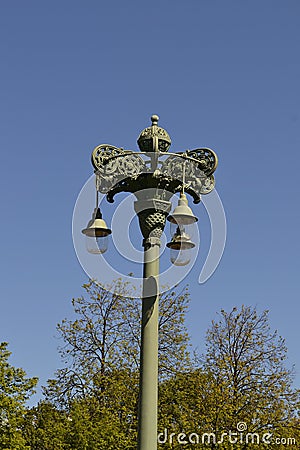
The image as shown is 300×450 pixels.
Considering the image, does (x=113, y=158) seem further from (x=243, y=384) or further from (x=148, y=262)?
(x=243, y=384)

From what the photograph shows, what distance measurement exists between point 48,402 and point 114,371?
3.44 metres

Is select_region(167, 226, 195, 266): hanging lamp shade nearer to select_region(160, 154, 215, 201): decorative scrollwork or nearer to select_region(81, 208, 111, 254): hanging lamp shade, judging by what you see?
select_region(160, 154, 215, 201): decorative scrollwork

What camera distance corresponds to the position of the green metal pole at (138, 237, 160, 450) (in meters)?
7.19

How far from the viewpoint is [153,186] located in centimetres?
813

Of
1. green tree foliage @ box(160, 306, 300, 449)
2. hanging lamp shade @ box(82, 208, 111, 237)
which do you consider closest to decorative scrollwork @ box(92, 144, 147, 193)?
hanging lamp shade @ box(82, 208, 111, 237)

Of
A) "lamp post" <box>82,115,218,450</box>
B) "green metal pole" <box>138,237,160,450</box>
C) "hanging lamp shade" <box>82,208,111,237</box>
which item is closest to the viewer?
→ "green metal pole" <box>138,237,160,450</box>

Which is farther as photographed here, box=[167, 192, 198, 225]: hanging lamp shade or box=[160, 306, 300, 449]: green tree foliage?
box=[160, 306, 300, 449]: green tree foliage

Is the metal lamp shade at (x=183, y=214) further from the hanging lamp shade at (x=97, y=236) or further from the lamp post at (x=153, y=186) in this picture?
the hanging lamp shade at (x=97, y=236)

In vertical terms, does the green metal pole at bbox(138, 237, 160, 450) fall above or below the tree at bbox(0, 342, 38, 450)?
below

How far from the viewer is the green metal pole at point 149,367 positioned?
719 cm

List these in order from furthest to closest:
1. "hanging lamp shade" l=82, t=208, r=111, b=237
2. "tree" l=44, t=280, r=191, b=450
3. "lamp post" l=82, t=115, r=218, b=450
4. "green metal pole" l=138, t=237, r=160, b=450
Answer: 1. "tree" l=44, t=280, r=191, b=450
2. "hanging lamp shade" l=82, t=208, r=111, b=237
3. "lamp post" l=82, t=115, r=218, b=450
4. "green metal pole" l=138, t=237, r=160, b=450

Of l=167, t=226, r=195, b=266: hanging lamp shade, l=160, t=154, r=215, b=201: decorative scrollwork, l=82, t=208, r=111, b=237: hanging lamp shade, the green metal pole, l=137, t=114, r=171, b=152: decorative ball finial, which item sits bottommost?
the green metal pole

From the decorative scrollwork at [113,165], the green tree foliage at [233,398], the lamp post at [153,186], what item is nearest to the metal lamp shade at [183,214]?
the lamp post at [153,186]

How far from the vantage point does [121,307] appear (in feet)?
89.8
